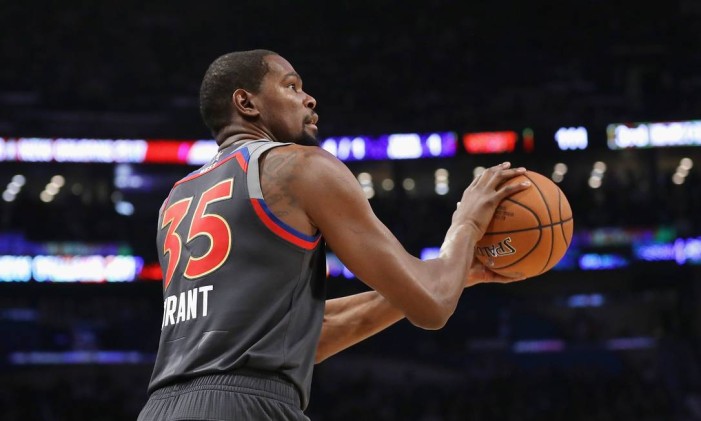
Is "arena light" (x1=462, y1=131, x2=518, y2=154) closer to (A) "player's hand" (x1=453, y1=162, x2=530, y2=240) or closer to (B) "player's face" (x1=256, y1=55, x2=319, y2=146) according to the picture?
(A) "player's hand" (x1=453, y1=162, x2=530, y2=240)

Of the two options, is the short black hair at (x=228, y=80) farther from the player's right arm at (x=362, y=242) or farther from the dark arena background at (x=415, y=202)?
the dark arena background at (x=415, y=202)

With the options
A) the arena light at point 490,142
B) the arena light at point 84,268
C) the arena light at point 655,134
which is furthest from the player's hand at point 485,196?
the arena light at point 655,134

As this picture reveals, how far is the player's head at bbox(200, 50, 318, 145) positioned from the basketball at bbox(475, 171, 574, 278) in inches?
28.8

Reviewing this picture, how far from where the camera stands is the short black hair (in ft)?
9.04

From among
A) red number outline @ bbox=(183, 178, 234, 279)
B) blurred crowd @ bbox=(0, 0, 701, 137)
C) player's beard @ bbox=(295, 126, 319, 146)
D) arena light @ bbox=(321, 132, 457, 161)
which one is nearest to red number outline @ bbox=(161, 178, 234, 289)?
red number outline @ bbox=(183, 178, 234, 279)

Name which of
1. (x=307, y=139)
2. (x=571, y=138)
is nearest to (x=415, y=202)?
(x=571, y=138)

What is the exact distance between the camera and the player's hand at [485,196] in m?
2.87

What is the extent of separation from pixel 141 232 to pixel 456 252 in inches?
624

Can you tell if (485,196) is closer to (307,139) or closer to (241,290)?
(307,139)

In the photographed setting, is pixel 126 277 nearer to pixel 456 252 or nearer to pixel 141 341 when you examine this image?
pixel 141 341

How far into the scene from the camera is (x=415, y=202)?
19.4 meters

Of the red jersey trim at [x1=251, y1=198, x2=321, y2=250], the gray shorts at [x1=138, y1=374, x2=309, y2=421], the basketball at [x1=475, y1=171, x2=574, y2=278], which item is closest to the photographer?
the gray shorts at [x1=138, y1=374, x2=309, y2=421]

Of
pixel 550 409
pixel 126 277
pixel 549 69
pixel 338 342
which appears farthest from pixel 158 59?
pixel 338 342

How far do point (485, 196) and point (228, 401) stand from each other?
1147 millimetres
